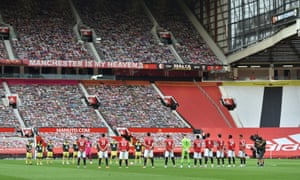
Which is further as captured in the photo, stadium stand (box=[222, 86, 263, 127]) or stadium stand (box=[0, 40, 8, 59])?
stadium stand (box=[222, 86, 263, 127])

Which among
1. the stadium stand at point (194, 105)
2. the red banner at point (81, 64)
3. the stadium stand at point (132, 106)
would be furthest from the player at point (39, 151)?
the stadium stand at point (194, 105)

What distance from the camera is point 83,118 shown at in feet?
230

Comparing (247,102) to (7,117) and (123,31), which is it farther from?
(7,117)

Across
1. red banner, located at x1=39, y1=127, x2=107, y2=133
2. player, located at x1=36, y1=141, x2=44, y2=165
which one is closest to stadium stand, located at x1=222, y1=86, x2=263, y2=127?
red banner, located at x1=39, y1=127, x2=107, y2=133

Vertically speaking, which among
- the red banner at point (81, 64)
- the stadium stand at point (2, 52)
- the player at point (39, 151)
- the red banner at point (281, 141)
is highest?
the stadium stand at point (2, 52)

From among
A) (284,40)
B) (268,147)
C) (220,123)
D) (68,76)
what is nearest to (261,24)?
(284,40)

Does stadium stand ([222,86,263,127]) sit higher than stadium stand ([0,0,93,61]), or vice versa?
stadium stand ([0,0,93,61])

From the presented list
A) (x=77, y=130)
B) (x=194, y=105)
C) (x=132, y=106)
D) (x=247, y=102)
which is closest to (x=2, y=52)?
(x=77, y=130)

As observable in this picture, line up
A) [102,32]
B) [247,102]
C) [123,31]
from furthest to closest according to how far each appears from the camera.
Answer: [123,31] < [102,32] < [247,102]

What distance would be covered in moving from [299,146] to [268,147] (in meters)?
2.61

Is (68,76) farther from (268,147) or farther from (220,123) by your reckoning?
(268,147)

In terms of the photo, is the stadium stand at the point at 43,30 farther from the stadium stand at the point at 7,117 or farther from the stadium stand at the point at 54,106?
the stadium stand at the point at 7,117

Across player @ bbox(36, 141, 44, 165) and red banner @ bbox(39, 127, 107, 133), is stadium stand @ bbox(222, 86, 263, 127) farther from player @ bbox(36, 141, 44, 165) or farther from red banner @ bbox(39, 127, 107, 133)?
player @ bbox(36, 141, 44, 165)

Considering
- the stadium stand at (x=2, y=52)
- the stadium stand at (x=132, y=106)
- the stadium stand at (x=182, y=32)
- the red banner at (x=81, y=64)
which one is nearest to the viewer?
the stadium stand at (x=132, y=106)
